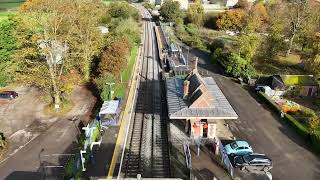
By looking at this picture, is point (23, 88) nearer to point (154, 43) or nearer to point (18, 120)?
point (18, 120)

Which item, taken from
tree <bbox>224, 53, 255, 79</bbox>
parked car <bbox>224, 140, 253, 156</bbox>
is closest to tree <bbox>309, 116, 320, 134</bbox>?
parked car <bbox>224, 140, 253, 156</bbox>

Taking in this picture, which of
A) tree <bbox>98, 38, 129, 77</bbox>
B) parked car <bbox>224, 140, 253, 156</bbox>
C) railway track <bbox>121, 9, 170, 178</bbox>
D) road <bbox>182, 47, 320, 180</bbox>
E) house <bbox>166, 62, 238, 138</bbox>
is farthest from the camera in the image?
tree <bbox>98, 38, 129, 77</bbox>

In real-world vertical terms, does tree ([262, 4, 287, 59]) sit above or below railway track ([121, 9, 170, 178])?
above

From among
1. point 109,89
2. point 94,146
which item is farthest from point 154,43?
point 94,146

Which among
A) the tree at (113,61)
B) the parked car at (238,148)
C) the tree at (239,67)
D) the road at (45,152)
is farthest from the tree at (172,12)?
the parked car at (238,148)

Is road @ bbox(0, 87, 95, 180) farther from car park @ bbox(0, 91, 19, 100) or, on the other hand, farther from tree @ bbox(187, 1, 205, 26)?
tree @ bbox(187, 1, 205, 26)

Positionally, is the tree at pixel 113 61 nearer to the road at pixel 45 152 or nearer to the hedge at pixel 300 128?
the road at pixel 45 152
